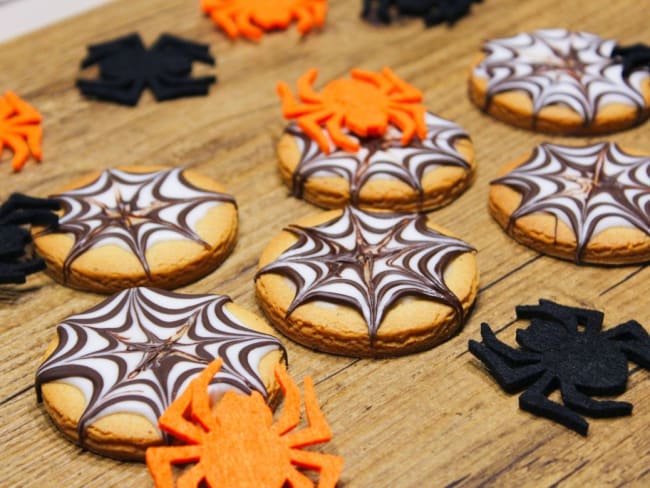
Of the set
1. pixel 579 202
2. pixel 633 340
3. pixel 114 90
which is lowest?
pixel 633 340

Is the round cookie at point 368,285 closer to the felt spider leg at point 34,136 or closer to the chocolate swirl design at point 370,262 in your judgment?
the chocolate swirl design at point 370,262

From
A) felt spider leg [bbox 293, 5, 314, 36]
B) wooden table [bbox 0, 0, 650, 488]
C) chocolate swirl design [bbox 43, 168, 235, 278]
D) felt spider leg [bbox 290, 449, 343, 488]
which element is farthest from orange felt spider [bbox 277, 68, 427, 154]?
felt spider leg [bbox 290, 449, 343, 488]

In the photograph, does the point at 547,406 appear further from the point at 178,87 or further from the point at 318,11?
the point at 318,11

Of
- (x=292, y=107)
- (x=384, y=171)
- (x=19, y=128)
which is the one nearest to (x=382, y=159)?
(x=384, y=171)

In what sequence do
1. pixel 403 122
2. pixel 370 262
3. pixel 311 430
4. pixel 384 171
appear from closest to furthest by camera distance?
pixel 311 430 < pixel 370 262 < pixel 384 171 < pixel 403 122

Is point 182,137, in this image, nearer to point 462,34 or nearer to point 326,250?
point 326,250

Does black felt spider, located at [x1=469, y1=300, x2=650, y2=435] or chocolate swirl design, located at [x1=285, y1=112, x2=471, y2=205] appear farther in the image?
chocolate swirl design, located at [x1=285, y1=112, x2=471, y2=205]

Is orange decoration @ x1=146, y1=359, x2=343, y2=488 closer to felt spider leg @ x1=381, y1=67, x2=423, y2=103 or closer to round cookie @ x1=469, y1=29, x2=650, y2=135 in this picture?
felt spider leg @ x1=381, y1=67, x2=423, y2=103
